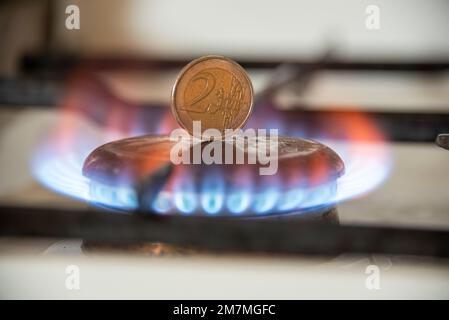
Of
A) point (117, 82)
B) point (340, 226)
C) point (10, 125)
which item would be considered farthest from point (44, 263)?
point (117, 82)

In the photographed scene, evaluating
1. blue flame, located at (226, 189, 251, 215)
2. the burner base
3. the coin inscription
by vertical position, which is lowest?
the burner base

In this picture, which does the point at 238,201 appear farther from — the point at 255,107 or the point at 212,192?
the point at 255,107

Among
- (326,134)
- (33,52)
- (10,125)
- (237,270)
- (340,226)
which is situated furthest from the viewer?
(33,52)

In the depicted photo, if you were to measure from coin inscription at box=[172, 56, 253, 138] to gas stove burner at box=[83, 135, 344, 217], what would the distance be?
0.07m

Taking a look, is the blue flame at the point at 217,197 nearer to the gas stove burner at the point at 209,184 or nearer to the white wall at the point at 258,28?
the gas stove burner at the point at 209,184

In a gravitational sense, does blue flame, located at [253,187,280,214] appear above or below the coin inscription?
below

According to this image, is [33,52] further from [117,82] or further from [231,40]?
[231,40]

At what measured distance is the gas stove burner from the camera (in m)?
0.49

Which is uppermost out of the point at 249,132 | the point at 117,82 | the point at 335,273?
the point at 117,82

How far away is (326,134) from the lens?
0.73m

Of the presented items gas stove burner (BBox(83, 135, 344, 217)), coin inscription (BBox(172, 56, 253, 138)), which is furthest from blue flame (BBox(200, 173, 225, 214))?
coin inscription (BBox(172, 56, 253, 138))

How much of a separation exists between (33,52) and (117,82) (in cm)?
18

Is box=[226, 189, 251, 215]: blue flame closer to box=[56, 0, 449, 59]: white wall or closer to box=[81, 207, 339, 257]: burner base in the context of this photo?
box=[81, 207, 339, 257]: burner base

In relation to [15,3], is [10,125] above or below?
below
